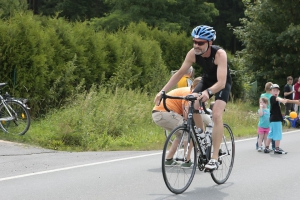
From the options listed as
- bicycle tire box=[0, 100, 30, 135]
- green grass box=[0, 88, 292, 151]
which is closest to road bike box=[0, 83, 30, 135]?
bicycle tire box=[0, 100, 30, 135]

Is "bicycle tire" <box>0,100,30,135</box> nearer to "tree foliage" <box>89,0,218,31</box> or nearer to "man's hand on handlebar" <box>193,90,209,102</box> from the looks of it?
"man's hand on handlebar" <box>193,90,209,102</box>

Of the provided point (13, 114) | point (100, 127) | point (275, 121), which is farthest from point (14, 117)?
point (275, 121)

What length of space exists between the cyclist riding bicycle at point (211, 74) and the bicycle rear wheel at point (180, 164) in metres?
0.27

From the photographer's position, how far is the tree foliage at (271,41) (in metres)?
27.6

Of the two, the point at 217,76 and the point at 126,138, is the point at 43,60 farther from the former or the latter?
the point at 217,76

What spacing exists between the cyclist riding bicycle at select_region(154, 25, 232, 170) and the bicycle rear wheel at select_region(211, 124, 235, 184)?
23.1 inches

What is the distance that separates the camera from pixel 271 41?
89.9 feet

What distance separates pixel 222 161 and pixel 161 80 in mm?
12451

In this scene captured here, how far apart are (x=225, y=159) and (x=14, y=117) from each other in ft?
19.5

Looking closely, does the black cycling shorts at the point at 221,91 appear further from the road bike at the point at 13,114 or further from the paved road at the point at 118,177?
the road bike at the point at 13,114

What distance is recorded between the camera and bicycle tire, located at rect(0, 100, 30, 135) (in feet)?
41.9

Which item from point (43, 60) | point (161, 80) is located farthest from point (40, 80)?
point (161, 80)

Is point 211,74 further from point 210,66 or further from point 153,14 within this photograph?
point 153,14

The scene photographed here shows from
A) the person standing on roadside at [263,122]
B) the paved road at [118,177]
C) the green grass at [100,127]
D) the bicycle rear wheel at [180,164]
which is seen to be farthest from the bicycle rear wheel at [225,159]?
the green grass at [100,127]
